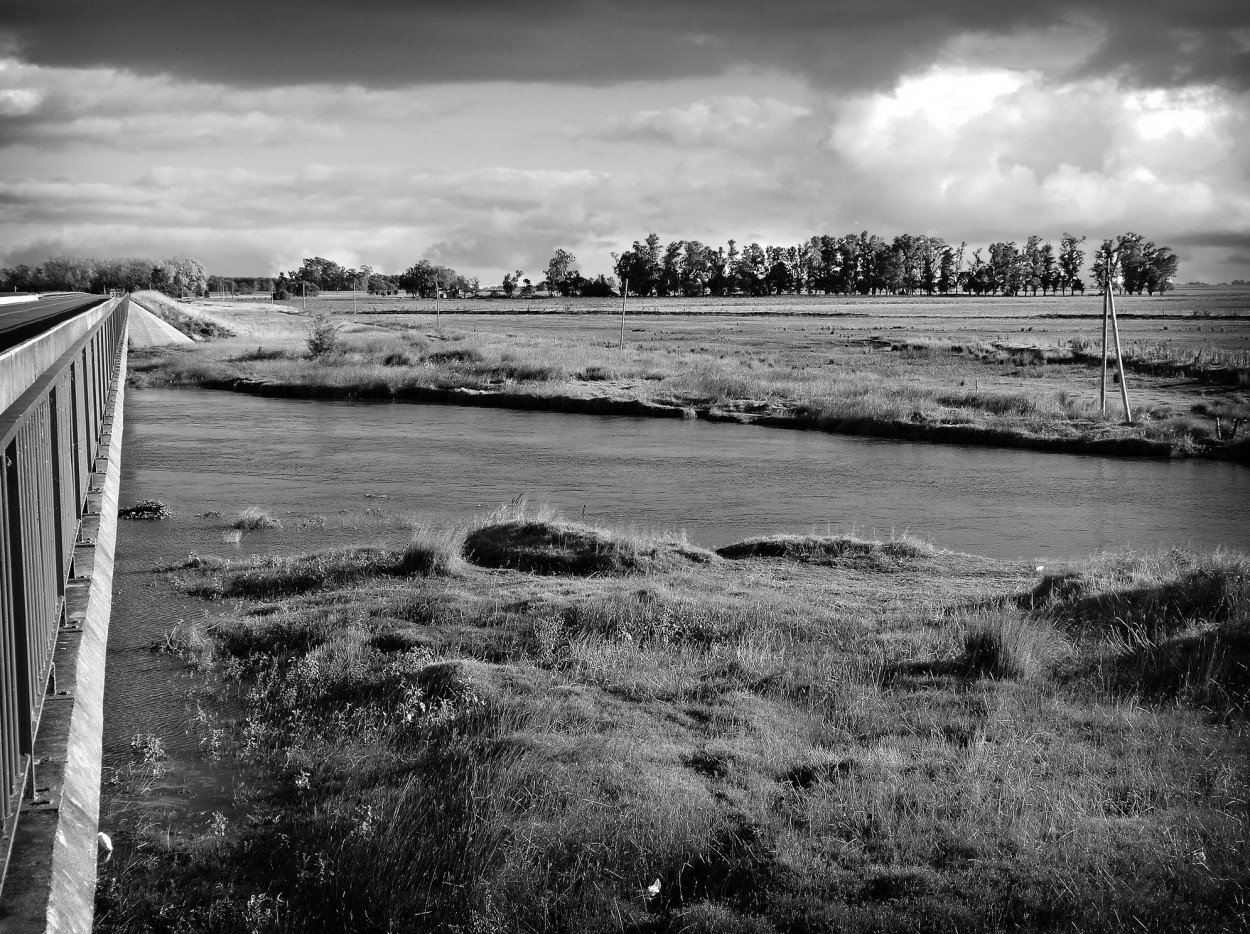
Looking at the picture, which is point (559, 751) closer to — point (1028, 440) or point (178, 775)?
point (178, 775)

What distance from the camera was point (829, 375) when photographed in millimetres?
60562

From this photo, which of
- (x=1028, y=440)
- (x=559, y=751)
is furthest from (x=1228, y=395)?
(x=559, y=751)

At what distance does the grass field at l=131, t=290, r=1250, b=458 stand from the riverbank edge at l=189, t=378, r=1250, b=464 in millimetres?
87

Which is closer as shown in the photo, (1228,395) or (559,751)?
(559,751)

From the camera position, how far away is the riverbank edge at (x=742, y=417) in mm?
38812

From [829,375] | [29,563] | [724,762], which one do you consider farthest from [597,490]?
[829,375]

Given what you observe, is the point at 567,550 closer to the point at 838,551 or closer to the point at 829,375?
the point at 838,551

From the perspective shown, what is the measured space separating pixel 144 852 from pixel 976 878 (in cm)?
599

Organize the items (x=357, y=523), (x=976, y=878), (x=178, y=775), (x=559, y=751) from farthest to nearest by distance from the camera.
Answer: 1. (x=357, y=523)
2. (x=178, y=775)
3. (x=559, y=751)
4. (x=976, y=878)

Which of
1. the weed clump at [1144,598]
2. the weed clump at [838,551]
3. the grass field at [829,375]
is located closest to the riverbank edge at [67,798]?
the weed clump at [1144,598]

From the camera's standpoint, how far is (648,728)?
1048 centimetres

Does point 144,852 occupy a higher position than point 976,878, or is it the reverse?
point 976,878

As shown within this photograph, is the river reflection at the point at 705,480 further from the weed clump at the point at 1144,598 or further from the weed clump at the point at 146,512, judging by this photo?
the weed clump at the point at 1144,598

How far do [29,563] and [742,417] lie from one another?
43.0m
